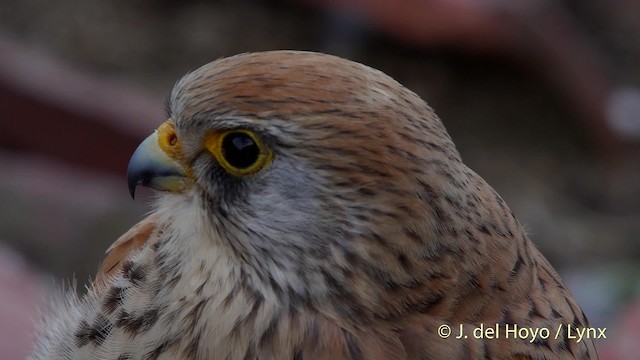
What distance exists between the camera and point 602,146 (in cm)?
785

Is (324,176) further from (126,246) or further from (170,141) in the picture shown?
(126,246)

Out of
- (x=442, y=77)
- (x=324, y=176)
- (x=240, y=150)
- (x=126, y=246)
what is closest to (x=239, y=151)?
(x=240, y=150)

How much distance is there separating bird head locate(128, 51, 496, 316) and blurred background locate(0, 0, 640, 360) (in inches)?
152

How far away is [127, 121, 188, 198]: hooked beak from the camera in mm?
2719

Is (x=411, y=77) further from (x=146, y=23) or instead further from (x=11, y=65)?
(x=11, y=65)

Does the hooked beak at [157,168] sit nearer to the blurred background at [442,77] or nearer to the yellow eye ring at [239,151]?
the yellow eye ring at [239,151]

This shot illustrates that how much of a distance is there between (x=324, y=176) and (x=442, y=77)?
5.51 m

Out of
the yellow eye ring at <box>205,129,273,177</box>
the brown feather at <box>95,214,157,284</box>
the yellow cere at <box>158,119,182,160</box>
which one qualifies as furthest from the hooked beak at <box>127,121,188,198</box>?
the brown feather at <box>95,214,157,284</box>

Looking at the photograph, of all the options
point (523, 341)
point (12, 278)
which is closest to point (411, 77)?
point (12, 278)

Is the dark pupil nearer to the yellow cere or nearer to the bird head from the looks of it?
the bird head

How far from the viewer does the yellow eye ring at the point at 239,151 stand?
2514 mm

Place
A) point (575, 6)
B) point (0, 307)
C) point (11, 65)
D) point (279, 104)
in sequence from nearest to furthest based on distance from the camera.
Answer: point (279, 104) < point (0, 307) < point (11, 65) < point (575, 6)

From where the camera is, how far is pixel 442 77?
7.88m

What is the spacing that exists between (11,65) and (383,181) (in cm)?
487
